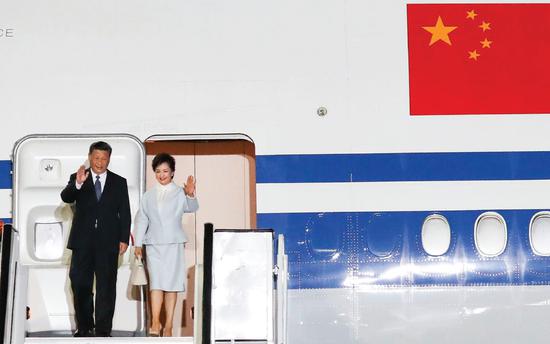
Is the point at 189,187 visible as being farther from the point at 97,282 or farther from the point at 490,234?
the point at 490,234

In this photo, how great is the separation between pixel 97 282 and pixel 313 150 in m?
1.99

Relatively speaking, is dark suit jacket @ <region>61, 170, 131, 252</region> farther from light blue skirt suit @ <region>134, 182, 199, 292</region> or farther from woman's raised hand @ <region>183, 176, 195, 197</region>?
woman's raised hand @ <region>183, 176, 195, 197</region>

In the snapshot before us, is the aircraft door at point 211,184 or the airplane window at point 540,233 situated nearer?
the airplane window at point 540,233

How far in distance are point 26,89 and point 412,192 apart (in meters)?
3.17

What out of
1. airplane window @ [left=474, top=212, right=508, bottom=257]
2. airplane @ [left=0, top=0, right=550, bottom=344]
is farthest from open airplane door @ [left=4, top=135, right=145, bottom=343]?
airplane window @ [left=474, top=212, right=508, bottom=257]

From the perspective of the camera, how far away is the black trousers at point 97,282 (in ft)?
24.2

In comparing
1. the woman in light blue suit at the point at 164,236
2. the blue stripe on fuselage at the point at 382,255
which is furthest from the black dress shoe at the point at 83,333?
the blue stripe on fuselage at the point at 382,255

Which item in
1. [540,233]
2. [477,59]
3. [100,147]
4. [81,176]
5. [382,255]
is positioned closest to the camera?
[81,176]

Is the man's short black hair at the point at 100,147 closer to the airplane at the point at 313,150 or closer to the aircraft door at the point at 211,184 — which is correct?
the airplane at the point at 313,150

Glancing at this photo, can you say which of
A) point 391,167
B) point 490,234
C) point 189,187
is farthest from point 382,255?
point 189,187

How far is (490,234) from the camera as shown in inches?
320

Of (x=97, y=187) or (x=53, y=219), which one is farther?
(x=53, y=219)

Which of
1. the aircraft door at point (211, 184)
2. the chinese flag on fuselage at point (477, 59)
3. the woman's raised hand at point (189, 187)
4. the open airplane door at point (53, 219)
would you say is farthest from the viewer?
the aircraft door at point (211, 184)

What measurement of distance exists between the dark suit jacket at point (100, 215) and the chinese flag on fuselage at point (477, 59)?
2.42 meters
